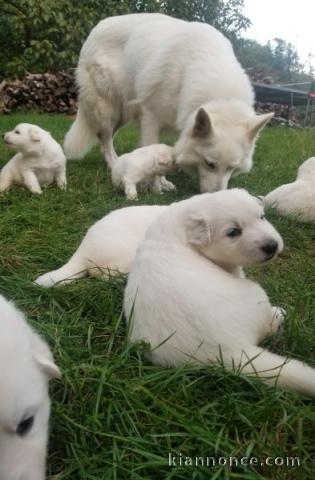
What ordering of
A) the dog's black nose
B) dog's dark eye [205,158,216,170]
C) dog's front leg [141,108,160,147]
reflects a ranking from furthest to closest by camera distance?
1. dog's front leg [141,108,160,147]
2. dog's dark eye [205,158,216,170]
3. the dog's black nose

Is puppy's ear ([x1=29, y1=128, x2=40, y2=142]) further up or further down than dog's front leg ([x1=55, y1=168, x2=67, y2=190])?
further up

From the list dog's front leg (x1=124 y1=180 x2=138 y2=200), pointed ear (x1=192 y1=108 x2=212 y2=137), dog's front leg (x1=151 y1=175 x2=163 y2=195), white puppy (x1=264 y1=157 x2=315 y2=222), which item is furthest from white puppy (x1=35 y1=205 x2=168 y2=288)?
dog's front leg (x1=151 y1=175 x2=163 y2=195)

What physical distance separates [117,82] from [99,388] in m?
5.61

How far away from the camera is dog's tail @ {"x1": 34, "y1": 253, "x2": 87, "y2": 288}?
2.85 m

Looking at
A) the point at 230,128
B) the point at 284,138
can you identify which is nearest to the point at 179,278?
the point at 230,128

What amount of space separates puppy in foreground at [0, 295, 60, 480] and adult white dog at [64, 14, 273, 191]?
385 centimetres

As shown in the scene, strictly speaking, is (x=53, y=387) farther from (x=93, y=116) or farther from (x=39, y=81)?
(x=39, y=81)

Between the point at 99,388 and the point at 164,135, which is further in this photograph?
the point at 164,135

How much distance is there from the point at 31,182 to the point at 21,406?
412cm

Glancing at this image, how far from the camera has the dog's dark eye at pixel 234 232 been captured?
2545mm

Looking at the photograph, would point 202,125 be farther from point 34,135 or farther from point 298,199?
point 34,135

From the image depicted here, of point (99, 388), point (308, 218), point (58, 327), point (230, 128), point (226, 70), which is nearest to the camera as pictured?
point (99, 388)

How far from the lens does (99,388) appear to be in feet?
6.25

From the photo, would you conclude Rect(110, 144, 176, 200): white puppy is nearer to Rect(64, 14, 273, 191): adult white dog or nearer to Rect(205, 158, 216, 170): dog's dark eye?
Rect(64, 14, 273, 191): adult white dog
